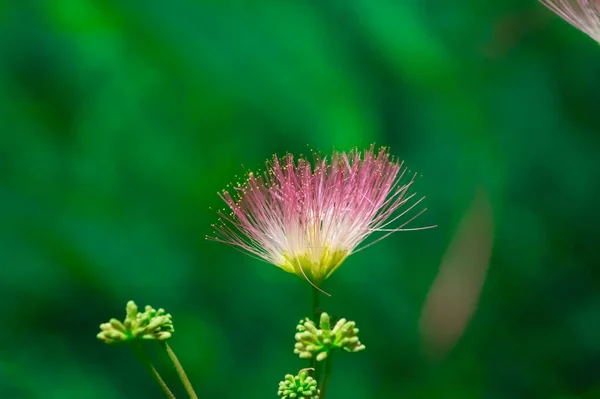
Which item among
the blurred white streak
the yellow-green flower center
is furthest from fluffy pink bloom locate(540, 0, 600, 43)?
the blurred white streak

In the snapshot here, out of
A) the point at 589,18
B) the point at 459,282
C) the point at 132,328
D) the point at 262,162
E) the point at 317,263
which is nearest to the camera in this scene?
the point at 132,328

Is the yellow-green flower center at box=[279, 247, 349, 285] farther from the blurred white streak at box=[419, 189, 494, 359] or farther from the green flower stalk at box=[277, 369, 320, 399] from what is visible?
the blurred white streak at box=[419, 189, 494, 359]

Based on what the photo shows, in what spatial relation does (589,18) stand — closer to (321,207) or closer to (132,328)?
(321,207)

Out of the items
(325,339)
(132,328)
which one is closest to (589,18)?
(325,339)

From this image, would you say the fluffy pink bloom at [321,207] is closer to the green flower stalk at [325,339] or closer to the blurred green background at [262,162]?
the green flower stalk at [325,339]

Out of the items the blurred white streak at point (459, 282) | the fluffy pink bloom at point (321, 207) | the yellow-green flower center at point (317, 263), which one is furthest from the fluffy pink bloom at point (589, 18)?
the blurred white streak at point (459, 282)

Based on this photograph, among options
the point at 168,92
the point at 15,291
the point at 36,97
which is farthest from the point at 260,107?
the point at 15,291

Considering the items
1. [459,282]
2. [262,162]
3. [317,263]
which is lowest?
[317,263]
